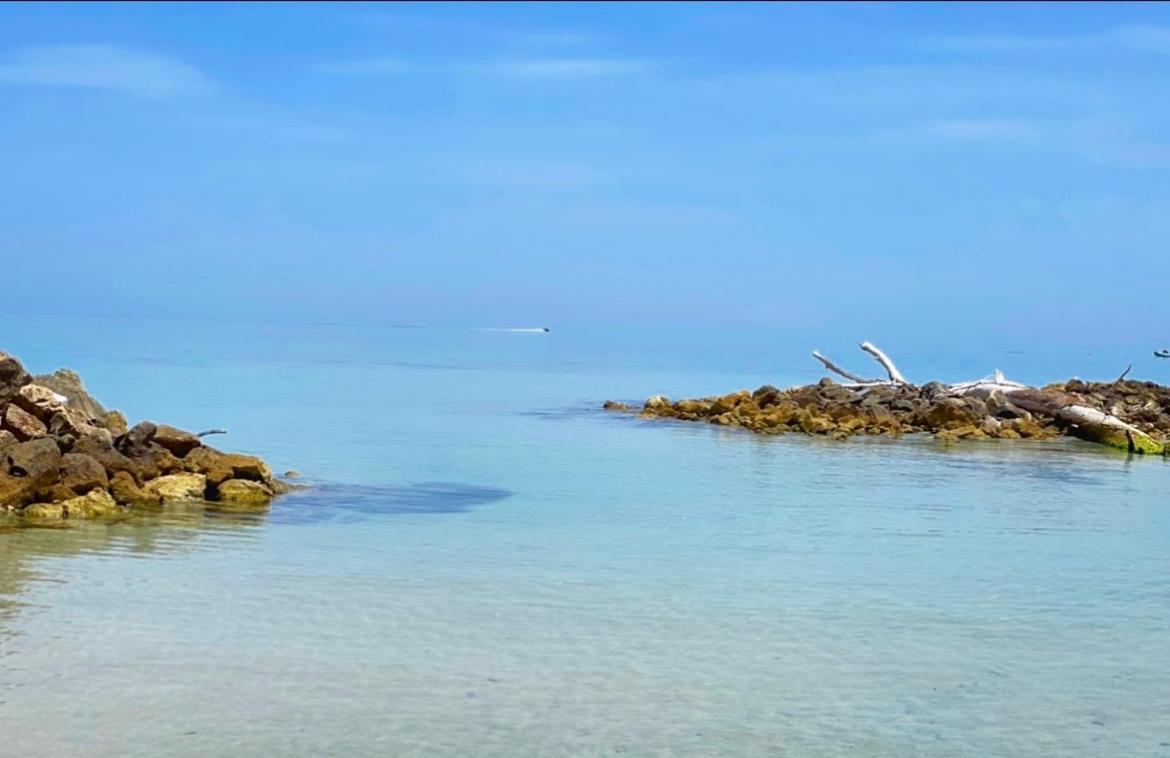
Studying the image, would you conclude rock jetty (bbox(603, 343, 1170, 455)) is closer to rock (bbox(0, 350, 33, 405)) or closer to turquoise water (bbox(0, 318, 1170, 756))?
turquoise water (bbox(0, 318, 1170, 756))

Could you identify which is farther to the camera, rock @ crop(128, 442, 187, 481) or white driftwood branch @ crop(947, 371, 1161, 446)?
white driftwood branch @ crop(947, 371, 1161, 446)

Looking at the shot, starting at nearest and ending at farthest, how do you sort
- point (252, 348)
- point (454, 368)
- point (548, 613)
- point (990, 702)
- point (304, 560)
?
point (990, 702), point (548, 613), point (304, 560), point (454, 368), point (252, 348)

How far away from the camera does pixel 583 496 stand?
1989 centimetres

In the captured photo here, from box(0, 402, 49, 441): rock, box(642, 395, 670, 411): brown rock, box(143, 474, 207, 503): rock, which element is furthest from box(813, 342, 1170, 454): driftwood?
box(0, 402, 49, 441): rock

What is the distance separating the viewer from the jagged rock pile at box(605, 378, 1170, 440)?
105 feet

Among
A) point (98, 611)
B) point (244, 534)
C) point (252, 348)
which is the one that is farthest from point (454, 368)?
point (98, 611)

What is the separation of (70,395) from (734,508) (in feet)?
29.0

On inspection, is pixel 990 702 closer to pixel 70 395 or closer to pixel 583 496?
pixel 583 496

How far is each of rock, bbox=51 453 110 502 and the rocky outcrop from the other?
58.1 feet

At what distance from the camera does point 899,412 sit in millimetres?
34156

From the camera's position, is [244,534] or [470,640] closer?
[470,640]

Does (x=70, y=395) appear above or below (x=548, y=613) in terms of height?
above

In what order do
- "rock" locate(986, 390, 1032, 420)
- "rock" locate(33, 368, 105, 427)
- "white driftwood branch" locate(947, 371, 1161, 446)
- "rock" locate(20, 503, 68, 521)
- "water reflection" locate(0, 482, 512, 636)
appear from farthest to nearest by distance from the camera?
1. "rock" locate(986, 390, 1032, 420)
2. "white driftwood branch" locate(947, 371, 1161, 446)
3. "rock" locate(33, 368, 105, 427)
4. "rock" locate(20, 503, 68, 521)
5. "water reflection" locate(0, 482, 512, 636)

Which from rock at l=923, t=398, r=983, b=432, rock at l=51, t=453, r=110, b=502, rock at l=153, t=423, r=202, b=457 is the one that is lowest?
rock at l=51, t=453, r=110, b=502
